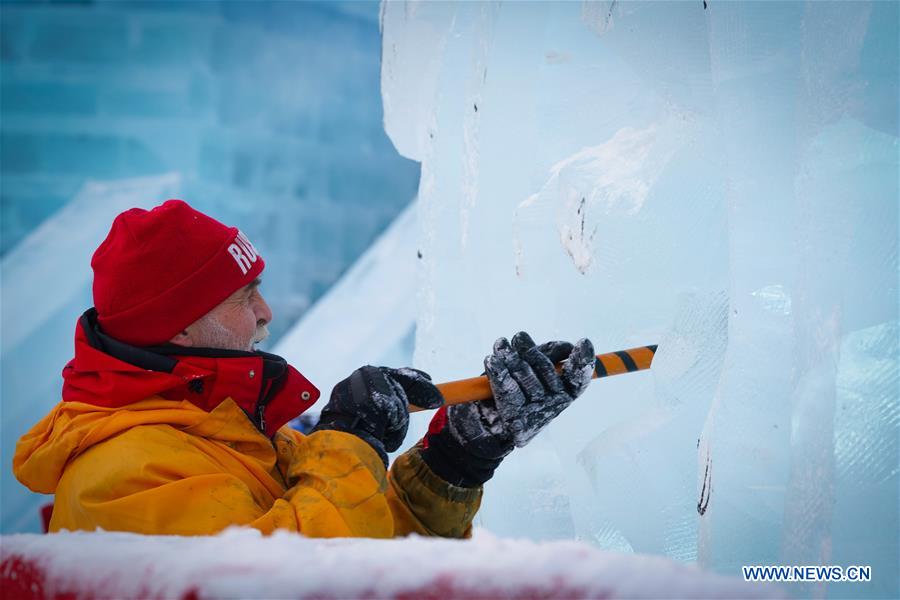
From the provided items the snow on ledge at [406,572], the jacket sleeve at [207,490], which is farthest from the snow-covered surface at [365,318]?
the snow on ledge at [406,572]

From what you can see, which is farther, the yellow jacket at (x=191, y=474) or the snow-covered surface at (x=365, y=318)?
the snow-covered surface at (x=365, y=318)

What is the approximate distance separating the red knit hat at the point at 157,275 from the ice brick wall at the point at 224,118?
116 inches

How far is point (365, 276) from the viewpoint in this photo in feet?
14.3

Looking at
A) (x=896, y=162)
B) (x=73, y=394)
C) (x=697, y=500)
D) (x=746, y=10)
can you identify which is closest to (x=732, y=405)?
(x=697, y=500)

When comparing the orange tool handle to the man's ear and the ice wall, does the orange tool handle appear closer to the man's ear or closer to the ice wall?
the ice wall

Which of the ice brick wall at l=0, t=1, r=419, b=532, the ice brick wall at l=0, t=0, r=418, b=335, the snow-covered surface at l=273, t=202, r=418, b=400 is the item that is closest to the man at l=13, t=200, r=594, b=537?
the snow-covered surface at l=273, t=202, r=418, b=400

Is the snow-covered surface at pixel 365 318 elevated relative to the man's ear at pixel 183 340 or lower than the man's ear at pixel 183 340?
lower

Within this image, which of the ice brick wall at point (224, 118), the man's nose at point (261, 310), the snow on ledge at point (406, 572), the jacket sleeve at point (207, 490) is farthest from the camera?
the ice brick wall at point (224, 118)

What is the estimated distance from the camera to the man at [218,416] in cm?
111

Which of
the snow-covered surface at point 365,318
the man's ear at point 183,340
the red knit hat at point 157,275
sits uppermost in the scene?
the red knit hat at point 157,275

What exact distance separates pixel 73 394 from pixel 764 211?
107 cm

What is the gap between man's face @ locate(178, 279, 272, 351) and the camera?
4.32 ft

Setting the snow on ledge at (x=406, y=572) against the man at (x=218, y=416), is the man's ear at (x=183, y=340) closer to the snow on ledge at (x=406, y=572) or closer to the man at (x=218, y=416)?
the man at (x=218, y=416)

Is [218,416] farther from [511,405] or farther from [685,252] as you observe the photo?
[685,252]
